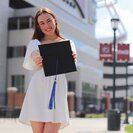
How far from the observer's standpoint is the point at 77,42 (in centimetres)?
7031

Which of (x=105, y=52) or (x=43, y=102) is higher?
(x=105, y=52)

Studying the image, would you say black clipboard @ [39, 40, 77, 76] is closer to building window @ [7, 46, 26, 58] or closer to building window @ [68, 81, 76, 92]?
building window @ [7, 46, 26, 58]

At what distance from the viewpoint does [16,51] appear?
58.0 meters

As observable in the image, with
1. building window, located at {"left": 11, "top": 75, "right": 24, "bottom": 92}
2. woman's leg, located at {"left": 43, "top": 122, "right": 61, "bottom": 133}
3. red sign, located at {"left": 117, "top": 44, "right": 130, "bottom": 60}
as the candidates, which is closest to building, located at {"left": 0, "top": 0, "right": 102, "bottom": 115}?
building window, located at {"left": 11, "top": 75, "right": 24, "bottom": 92}

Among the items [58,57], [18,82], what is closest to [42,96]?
[58,57]

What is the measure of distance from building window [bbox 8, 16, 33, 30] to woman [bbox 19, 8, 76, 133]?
52217 millimetres

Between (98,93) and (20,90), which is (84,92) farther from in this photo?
(20,90)

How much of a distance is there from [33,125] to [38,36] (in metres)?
0.89

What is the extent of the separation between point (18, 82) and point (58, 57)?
52.4 meters

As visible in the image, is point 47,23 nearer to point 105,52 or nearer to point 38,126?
point 38,126

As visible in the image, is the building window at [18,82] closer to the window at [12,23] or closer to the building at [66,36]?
the building at [66,36]

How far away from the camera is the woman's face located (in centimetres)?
474

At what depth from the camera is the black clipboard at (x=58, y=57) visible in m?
4.68

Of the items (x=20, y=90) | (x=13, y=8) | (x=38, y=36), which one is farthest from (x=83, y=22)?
(x=38, y=36)
